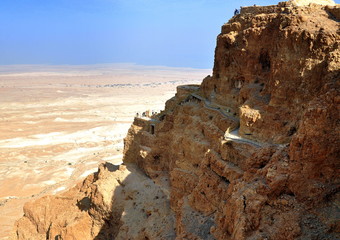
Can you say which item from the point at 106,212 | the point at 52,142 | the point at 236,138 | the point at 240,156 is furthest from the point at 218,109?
the point at 52,142

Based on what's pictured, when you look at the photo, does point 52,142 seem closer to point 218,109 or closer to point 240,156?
point 218,109

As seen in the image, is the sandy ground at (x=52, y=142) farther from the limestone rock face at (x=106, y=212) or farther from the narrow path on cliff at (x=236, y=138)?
the narrow path on cliff at (x=236, y=138)

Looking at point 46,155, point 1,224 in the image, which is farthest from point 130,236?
point 46,155

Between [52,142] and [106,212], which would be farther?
[52,142]

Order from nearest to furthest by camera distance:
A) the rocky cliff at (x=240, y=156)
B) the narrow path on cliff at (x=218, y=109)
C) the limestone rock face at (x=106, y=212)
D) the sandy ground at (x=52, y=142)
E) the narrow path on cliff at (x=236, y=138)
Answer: the rocky cliff at (x=240, y=156), the narrow path on cliff at (x=236, y=138), the limestone rock face at (x=106, y=212), the narrow path on cliff at (x=218, y=109), the sandy ground at (x=52, y=142)

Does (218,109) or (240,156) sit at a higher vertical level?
(218,109)

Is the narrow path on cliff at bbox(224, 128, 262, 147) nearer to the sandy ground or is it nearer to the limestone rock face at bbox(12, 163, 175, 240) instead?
the limestone rock face at bbox(12, 163, 175, 240)

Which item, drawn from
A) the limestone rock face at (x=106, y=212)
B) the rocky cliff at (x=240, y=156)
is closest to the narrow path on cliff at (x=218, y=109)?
the rocky cliff at (x=240, y=156)

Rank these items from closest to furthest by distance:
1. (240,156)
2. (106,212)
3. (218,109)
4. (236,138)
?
(240,156), (236,138), (218,109), (106,212)

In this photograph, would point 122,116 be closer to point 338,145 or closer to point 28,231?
point 28,231
